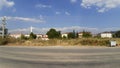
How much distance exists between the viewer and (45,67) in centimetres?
1054

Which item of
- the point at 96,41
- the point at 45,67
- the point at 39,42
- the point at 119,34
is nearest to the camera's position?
the point at 45,67

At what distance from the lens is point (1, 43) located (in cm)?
6378

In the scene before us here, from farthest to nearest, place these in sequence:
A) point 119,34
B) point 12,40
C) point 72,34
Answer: point 119,34 → point 72,34 → point 12,40

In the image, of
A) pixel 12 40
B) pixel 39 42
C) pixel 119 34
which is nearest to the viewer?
pixel 39 42

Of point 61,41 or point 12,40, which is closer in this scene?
point 61,41

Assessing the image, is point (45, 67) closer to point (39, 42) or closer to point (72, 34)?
point (39, 42)

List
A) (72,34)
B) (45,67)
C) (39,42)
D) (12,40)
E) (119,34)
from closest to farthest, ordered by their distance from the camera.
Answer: (45,67) < (39,42) < (12,40) < (72,34) < (119,34)

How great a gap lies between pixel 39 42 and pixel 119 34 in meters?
67.9

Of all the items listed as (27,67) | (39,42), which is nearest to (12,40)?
(39,42)

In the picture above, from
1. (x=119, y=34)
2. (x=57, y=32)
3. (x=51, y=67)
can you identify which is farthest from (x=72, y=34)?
(x=51, y=67)

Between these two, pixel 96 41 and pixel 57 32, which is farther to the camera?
pixel 57 32

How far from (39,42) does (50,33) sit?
4637cm

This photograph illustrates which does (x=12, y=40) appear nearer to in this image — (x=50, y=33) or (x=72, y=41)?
(x=72, y=41)

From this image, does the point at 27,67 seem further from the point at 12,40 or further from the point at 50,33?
the point at 50,33
